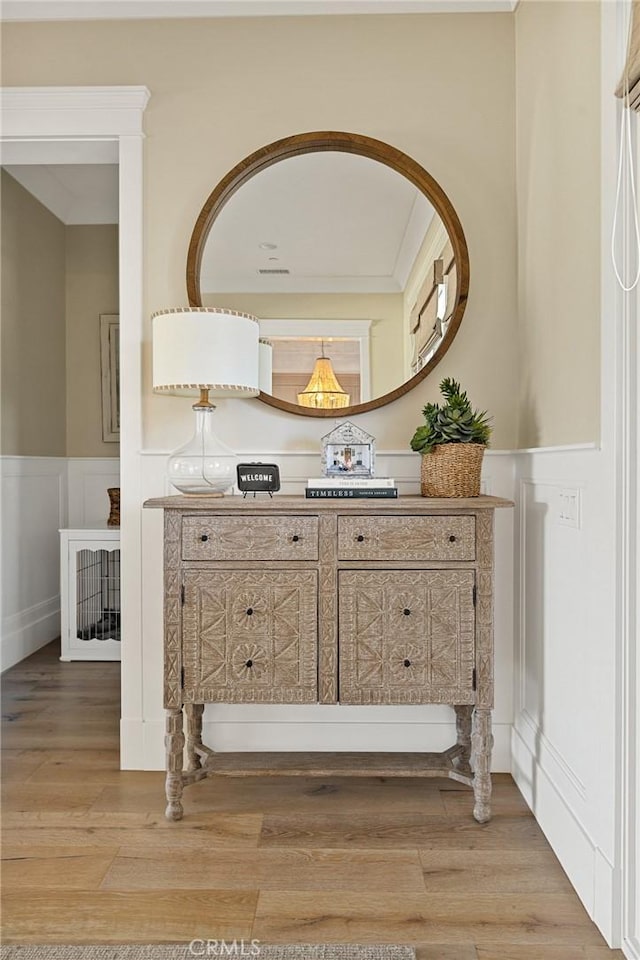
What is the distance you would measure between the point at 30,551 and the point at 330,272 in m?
2.42

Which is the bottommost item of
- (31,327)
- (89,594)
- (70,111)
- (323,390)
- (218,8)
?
(89,594)

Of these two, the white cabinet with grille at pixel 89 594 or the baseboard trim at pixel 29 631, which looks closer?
the baseboard trim at pixel 29 631

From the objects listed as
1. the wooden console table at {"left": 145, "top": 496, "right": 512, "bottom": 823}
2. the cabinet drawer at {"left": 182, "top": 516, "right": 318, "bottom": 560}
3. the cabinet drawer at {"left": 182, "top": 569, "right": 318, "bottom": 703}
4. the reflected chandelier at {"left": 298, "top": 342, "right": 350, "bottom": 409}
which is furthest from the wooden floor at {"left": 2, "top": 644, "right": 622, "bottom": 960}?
the reflected chandelier at {"left": 298, "top": 342, "right": 350, "bottom": 409}

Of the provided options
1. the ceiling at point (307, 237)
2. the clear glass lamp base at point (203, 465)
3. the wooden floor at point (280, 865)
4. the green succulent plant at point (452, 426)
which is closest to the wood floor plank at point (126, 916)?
the wooden floor at point (280, 865)

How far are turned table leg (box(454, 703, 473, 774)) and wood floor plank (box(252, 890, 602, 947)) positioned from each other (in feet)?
1.94

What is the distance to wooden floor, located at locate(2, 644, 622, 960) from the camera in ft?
5.01

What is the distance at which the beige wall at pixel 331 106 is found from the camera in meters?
2.33

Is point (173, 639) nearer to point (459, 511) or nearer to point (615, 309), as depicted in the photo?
point (459, 511)

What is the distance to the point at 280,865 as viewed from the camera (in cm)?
178

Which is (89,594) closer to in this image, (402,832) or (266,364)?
(266,364)

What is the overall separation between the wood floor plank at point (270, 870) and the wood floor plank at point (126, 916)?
5 cm

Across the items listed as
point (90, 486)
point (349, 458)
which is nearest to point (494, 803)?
point (349, 458)

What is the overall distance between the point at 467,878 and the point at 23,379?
3246 millimetres

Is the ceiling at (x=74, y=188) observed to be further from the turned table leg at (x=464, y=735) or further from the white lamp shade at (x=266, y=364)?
Answer: the turned table leg at (x=464, y=735)
